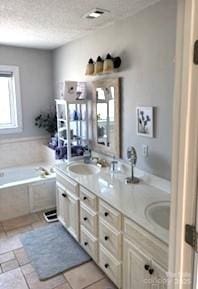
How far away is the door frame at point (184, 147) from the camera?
0.87 meters

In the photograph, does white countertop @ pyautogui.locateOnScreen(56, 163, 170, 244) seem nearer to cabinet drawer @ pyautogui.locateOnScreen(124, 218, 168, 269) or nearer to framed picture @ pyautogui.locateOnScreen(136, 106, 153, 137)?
cabinet drawer @ pyautogui.locateOnScreen(124, 218, 168, 269)

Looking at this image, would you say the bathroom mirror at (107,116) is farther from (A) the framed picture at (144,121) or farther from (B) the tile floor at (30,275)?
(B) the tile floor at (30,275)

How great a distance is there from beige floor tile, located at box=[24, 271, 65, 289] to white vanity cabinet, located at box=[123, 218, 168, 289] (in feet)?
2.10

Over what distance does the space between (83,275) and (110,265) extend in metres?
0.38

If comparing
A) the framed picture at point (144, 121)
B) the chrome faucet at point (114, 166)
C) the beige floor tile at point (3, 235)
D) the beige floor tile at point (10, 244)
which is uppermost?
the framed picture at point (144, 121)

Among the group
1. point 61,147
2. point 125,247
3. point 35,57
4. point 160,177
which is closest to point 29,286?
point 125,247

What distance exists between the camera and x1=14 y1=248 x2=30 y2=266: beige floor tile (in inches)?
92.8

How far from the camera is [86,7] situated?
6.69ft

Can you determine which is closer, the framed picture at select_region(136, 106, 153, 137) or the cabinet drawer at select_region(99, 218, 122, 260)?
the cabinet drawer at select_region(99, 218, 122, 260)

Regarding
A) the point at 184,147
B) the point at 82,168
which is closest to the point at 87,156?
the point at 82,168

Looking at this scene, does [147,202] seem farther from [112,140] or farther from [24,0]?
[24,0]

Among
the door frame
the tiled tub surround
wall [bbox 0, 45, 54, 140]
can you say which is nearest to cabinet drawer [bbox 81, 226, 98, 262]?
the door frame

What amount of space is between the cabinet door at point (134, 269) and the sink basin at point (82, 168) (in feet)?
3.96

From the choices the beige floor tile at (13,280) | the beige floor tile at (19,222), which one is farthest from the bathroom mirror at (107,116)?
the beige floor tile at (13,280)
